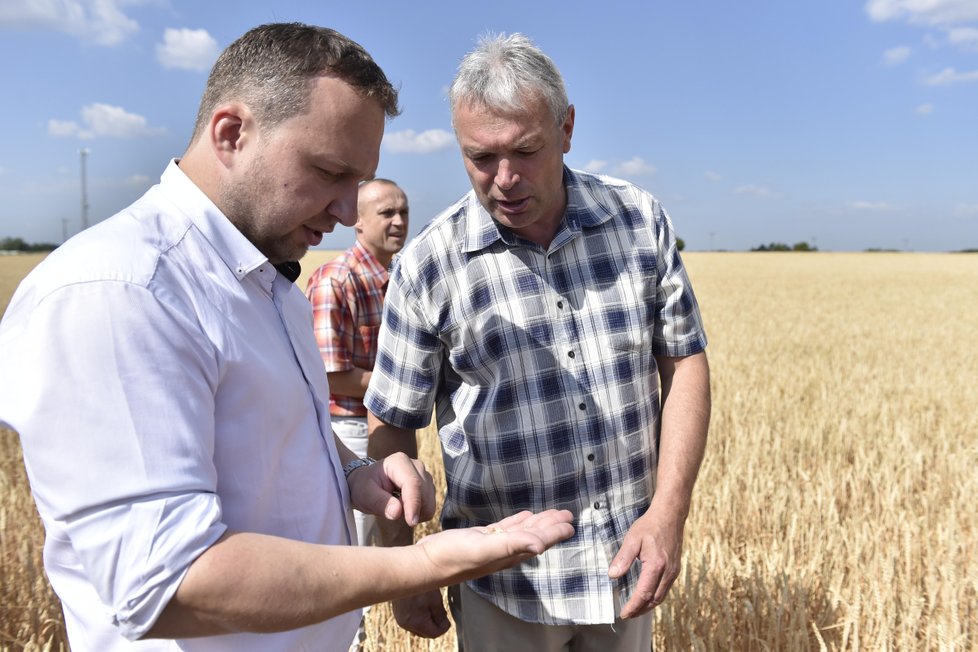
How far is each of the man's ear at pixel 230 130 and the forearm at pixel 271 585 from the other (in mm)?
656

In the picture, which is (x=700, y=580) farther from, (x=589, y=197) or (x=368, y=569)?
(x=368, y=569)

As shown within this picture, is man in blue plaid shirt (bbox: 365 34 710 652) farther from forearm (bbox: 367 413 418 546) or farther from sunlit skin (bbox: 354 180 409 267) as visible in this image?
sunlit skin (bbox: 354 180 409 267)

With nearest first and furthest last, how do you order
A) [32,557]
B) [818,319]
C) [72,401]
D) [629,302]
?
[72,401], [629,302], [32,557], [818,319]

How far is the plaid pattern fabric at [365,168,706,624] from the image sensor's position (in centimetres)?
219

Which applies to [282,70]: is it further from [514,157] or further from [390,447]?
[390,447]

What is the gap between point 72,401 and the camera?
1034 mm

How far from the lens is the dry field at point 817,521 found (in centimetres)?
310

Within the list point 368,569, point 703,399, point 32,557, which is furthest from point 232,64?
point 32,557

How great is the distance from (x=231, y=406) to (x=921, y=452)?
5185mm

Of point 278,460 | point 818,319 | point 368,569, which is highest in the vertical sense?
point 278,460

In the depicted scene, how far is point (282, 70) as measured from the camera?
135cm

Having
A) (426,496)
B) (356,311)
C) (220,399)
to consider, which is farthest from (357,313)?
(220,399)

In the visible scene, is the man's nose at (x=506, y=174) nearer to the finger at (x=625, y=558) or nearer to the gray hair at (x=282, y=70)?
the gray hair at (x=282, y=70)

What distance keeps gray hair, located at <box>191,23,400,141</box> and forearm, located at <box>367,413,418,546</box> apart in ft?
3.79
